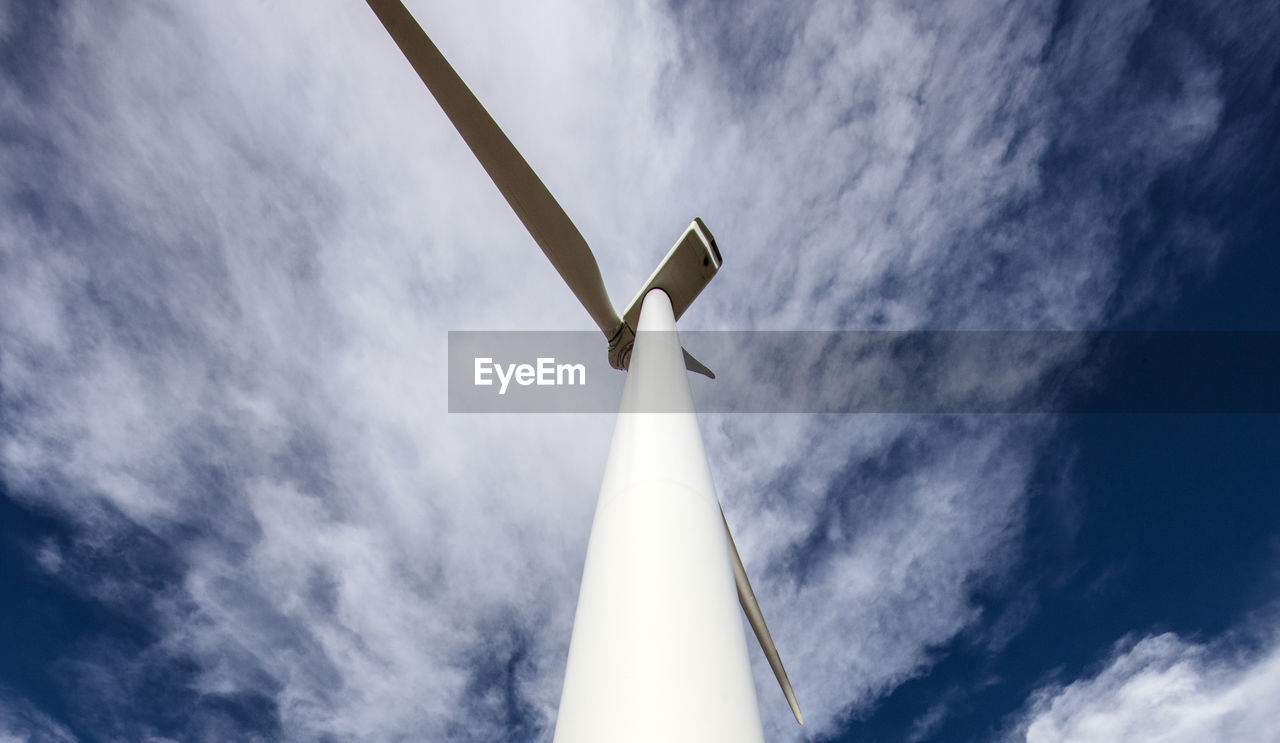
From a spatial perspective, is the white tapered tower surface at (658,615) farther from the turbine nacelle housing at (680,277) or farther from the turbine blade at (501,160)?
the turbine nacelle housing at (680,277)

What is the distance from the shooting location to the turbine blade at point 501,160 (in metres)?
14.0

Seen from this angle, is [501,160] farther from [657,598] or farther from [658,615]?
[658,615]

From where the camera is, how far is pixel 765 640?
53.6 ft

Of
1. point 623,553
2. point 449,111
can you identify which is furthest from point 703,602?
point 449,111

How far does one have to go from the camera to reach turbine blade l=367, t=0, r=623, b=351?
13961 millimetres

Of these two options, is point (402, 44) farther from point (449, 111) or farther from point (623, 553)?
point (623, 553)

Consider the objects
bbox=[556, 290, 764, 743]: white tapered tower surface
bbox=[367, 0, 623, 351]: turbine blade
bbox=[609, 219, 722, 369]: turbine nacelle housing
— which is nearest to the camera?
bbox=[556, 290, 764, 743]: white tapered tower surface

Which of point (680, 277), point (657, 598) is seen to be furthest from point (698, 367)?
point (657, 598)

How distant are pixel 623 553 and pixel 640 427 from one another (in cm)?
206

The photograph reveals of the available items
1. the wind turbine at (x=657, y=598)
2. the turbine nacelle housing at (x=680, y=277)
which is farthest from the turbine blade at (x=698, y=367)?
the wind turbine at (x=657, y=598)

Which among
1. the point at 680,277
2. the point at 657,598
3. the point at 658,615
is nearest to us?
the point at 658,615

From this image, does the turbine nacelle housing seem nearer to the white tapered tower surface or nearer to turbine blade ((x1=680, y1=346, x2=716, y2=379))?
turbine blade ((x1=680, y1=346, x2=716, y2=379))

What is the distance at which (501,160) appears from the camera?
1471 cm

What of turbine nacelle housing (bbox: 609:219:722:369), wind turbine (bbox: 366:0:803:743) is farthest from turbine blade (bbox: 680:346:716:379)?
wind turbine (bbox: 366:0:803:743)
